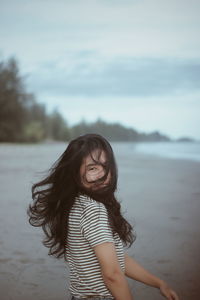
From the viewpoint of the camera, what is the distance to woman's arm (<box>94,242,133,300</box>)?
3.64 feet

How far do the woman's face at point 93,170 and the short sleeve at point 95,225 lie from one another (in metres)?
0.10

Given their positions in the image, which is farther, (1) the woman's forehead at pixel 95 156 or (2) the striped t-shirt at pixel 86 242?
(1) the woman's forehead at pixel 95 156

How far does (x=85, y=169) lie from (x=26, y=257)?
3.85 ft

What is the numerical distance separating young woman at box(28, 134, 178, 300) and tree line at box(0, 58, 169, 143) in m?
18.8

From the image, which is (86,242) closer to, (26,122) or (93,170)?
(93,170)

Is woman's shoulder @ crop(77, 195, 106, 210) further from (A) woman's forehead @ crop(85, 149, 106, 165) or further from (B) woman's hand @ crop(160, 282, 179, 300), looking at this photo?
(B) woman's hand @ crop(160, 282, 179, 300)

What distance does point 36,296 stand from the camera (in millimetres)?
1753

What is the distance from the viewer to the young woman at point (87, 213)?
3.72 feet

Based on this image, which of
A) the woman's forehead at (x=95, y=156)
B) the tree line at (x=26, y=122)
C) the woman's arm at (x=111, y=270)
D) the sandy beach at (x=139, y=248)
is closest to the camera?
the woman's arm at (x=111, y=270)

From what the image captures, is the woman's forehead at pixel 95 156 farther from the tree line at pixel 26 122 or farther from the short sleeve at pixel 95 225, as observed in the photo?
the tree line at pixel 26 122

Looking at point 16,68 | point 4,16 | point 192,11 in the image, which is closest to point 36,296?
point 192,11

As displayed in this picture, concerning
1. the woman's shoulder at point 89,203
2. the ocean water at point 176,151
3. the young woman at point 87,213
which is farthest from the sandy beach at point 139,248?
the ocean water at point 176,151

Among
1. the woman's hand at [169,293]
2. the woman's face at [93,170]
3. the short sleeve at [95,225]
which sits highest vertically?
the woman's face at [93,170]

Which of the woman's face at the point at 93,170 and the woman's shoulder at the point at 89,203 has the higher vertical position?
the woman's face at the point at 93,170
